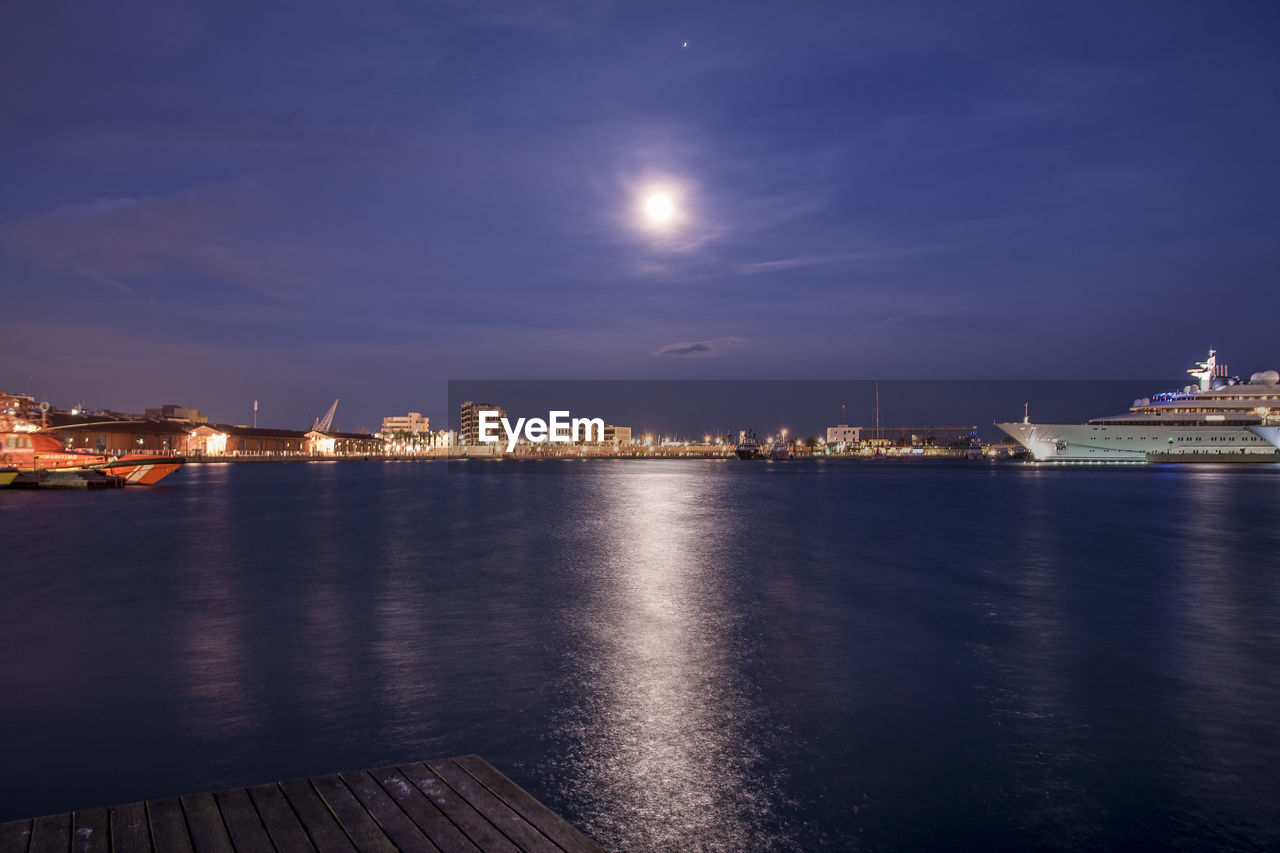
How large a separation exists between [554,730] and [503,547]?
17.9 m

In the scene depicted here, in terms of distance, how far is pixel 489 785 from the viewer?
16.5 ft

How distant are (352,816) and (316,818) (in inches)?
8.2

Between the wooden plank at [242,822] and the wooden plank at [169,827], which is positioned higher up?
the wooden plank at [169,827]

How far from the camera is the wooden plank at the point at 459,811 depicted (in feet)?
13.8

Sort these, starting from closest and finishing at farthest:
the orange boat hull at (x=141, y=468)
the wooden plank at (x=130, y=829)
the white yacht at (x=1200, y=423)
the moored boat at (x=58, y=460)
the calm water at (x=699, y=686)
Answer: the wooden plank at (x=130, y=829), the calm water at (x=699, y=686), the moored boat at (x=58, y=460), the orange boat hull at (x=141, y=468), the white yacht at (x=1200, y=423)

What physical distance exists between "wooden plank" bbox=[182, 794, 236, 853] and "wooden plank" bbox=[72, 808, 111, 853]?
396 mm

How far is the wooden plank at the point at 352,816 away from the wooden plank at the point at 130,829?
947mm

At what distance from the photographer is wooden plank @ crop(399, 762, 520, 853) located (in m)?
4.21

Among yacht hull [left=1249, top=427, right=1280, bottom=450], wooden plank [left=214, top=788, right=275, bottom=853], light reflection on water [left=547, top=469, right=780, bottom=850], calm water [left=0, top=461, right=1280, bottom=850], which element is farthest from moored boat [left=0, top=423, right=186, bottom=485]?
yacht hull [left=1249, top=427, right=1280, bottom=450]

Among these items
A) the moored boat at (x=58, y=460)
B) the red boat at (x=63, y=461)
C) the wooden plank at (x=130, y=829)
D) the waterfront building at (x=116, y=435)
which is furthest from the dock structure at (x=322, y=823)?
the waterfront building at (x=116, y=435)

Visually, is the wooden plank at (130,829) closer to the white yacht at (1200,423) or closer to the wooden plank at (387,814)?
the wooden plank at (387,814)

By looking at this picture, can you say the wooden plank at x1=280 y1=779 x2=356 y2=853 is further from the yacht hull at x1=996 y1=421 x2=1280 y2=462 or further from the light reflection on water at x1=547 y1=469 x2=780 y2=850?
the yacht hull at x1=996 y1=421 x2=1280 y2=462

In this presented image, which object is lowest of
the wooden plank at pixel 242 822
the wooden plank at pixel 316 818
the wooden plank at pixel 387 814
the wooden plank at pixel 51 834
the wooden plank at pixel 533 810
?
the wooden plank at pixel 533 810

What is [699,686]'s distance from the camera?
368 inches
